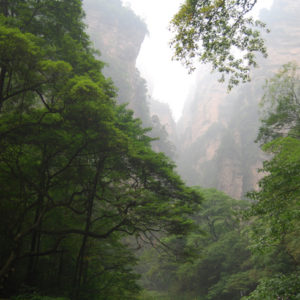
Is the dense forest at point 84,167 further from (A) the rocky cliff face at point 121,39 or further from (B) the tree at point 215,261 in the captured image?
(A) the rocky cliff face at point 121,39

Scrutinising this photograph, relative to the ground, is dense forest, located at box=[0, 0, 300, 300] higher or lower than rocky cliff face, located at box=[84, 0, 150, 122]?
lower

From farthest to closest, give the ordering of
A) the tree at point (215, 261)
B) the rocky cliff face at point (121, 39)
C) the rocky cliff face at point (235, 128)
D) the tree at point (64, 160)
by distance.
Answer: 1. the rocky cliff face at point (235, 128)
2. the rocky cliff face at point (121, 39)
3. the tree at point (215, 261)
4. the tree at point (64, 160)

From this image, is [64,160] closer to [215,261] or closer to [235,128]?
[215,261]

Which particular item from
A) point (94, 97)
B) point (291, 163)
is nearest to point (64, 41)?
point (94, 97)

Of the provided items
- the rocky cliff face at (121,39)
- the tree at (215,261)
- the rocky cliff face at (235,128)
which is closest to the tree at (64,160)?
the tree at (215,261)

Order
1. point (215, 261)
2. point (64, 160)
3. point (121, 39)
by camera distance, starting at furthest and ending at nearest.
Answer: point (121, 39) < point (215, 261) < point (64, 160)

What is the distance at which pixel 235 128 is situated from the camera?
46.3 m

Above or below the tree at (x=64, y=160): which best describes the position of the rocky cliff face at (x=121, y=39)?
Answer: above

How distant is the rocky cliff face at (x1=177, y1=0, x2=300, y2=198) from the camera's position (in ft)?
135

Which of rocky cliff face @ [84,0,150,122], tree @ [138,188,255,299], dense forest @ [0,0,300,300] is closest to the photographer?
dense forest @ [0,0,300,300]

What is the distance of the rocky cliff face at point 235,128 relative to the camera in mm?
41125

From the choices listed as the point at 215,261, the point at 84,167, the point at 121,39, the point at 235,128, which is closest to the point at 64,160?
the point at 84,167

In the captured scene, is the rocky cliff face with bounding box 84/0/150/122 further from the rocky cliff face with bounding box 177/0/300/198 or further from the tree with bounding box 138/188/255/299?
the tree with bounding box 138/188/255/299

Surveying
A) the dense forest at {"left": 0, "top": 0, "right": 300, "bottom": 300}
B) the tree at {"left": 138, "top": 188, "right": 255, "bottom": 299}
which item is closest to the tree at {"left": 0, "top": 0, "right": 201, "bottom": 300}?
the dense forest at {"left": 0, "top": 0, "right": 300, "bottom": 300}
